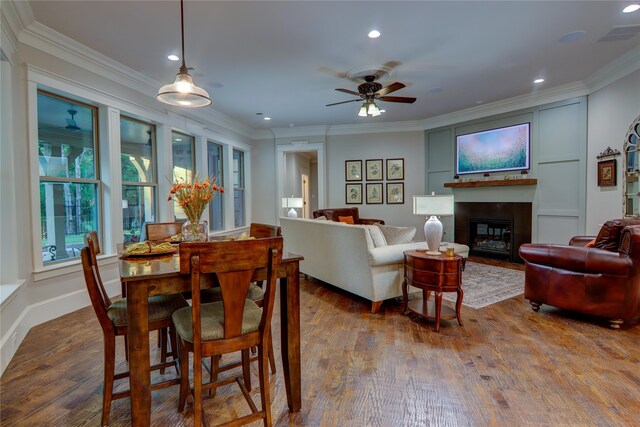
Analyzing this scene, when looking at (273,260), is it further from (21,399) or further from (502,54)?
(502,54)

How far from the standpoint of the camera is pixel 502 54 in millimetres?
3639

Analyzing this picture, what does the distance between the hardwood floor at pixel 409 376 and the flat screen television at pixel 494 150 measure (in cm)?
325

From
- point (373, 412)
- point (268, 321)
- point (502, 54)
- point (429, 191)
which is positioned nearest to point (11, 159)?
point (268, 321)

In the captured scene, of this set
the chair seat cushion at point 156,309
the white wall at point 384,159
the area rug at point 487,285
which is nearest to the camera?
the chair seat cushion at point 156,309

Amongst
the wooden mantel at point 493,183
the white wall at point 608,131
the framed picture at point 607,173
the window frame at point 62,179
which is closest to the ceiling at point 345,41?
the white wall at point 608,131

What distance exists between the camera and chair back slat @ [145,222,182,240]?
8.52ft

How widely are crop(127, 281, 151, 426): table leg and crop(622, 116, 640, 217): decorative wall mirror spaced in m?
5.05

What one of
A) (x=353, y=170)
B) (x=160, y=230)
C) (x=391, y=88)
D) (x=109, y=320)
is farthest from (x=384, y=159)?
(x=109, y=320)

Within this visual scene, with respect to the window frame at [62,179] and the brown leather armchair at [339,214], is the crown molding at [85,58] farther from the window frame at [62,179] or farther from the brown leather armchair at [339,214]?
the brown leather armchair at [339,214]

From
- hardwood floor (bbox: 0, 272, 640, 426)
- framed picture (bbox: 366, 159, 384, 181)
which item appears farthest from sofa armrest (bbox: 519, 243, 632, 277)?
framed picture (bbox: 366, 159, 384, 181)

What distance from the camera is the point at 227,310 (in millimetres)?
1425

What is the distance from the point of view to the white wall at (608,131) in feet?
12.6

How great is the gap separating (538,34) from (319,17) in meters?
2.25

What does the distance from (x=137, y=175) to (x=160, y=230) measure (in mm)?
2005
